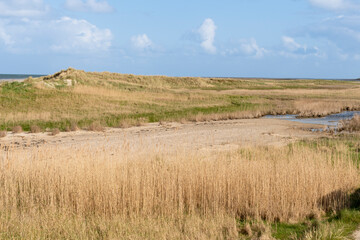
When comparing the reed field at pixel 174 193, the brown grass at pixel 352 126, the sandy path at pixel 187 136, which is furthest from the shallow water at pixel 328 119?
the reed field at pixel 174 193

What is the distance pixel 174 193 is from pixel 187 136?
1277 centimetres

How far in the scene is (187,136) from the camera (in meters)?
23.3

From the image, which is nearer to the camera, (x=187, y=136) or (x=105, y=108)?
(x=187, y=136)

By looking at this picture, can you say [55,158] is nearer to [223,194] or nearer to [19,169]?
[19,169]

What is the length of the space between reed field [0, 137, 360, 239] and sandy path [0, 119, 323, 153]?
7.24 m

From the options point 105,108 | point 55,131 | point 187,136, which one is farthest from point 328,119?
point 55,131

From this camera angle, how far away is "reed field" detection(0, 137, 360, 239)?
368 inches

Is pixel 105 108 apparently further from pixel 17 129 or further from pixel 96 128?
pixel 17 129

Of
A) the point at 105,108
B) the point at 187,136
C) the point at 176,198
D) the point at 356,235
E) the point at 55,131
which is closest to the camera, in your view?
the point at 356,235

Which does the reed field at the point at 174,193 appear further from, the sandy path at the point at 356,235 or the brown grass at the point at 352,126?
the brown grass at the point at 352,126

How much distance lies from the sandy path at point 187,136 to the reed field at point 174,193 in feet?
23.8

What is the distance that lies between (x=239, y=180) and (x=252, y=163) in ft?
3.74

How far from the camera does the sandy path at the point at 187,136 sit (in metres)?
19.8

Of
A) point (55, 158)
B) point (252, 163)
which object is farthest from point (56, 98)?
point (252, 163)
